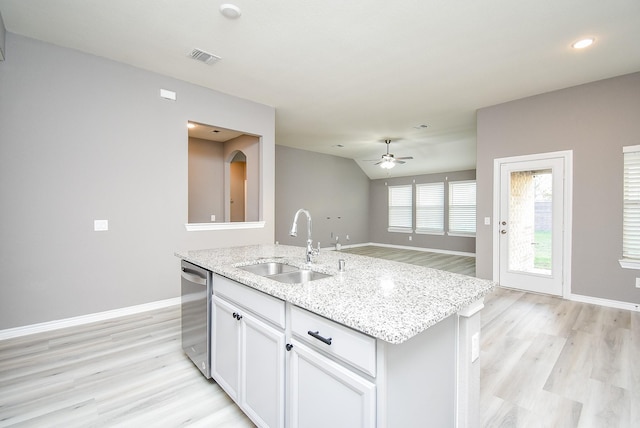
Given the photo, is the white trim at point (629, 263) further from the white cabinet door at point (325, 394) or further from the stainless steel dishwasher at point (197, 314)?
the stainless steel dishwasher at point (197, 314)

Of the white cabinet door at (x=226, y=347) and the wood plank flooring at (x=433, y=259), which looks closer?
the white cabinet door at (x=226, y=347)

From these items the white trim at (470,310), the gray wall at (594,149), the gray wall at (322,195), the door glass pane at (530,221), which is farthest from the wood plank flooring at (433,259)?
the white trim at (470,310)

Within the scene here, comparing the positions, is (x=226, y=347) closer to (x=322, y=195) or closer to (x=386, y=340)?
(x=386, y=340)

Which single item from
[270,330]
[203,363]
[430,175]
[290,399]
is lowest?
[203,363]

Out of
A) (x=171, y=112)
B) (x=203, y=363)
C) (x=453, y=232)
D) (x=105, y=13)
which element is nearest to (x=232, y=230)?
(x=171, y=112)

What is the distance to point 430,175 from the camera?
900 centimetres

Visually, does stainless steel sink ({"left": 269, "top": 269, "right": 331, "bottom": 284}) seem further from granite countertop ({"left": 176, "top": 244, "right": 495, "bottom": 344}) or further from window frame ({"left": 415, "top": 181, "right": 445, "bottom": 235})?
window frame ({"left": 415, "top": 181, "right": 445, "bottom": 235})

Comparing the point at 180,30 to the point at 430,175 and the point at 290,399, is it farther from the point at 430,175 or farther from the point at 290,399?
the point at 430,175

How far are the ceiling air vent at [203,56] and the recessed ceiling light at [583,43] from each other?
3.81 meters

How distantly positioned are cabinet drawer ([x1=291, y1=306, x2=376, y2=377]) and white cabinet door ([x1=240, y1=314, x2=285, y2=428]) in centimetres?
17

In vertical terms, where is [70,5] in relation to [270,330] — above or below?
above

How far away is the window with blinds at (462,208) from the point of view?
8.14 m

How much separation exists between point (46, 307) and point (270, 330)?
3.05 m

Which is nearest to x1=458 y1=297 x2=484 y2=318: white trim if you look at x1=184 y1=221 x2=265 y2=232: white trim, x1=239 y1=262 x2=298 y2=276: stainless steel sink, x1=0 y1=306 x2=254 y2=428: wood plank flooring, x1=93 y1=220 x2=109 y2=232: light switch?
x1=239 y1=262 x2=298 y2=276: stainless steel sink
